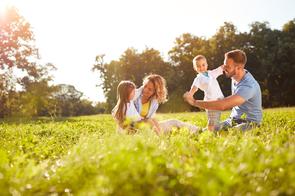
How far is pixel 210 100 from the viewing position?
911cm

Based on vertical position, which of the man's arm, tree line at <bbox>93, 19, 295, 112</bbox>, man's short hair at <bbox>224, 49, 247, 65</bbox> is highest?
tree line at <bbox>93, 19, 295, 112</bbox>

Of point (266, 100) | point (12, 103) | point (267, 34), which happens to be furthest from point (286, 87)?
point (12, 103)

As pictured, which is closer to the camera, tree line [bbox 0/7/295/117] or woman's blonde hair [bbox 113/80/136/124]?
woman's blonde hair [bbox 113/80/136/124]

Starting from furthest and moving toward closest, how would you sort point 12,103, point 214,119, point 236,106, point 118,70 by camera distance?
point 118,70
point 12,103
point 214,119
point 236,106

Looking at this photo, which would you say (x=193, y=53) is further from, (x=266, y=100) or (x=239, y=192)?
(x=239, y=192)

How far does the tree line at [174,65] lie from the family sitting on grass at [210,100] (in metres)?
30.8

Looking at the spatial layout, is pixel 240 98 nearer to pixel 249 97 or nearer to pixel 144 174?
pixel 249 97

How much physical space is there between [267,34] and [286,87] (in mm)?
6973

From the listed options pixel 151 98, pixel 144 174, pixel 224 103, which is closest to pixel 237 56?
pixel 224 103

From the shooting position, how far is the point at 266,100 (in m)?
46.7

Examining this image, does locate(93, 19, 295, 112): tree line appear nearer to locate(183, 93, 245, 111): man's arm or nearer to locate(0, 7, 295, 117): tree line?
locate(0, 7, 295, 117): tree line

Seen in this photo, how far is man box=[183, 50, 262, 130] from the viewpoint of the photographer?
8.03 meters

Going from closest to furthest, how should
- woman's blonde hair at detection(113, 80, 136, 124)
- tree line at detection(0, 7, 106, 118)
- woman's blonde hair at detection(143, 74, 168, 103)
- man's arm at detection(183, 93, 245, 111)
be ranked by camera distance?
man's arm at detection(183, 93, 245, 111) → woman's blonde hair at detection(113, 80, 136, 124) → woman's blonde hair at detection(143, 74, 168, 103) → tree line at detection(0, 7, 106, 118)

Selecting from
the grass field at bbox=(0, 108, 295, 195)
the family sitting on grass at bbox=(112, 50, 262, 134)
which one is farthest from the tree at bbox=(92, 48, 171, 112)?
the grass field at bbox=(0, 108, 295, 195)
